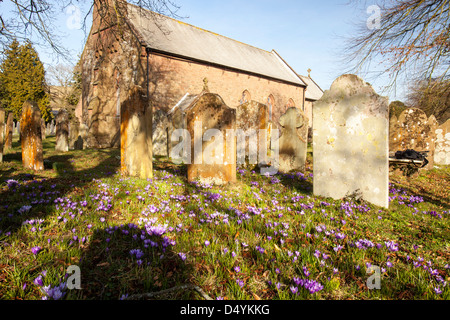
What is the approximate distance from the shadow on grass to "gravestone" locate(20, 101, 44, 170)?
19.4 ft

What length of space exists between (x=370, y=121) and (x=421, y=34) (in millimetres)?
7873

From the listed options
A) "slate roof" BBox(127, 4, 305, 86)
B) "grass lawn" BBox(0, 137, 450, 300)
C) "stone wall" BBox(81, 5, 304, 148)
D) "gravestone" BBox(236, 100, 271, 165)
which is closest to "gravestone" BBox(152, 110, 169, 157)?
"stone wall" BBox(81, 5, 304, 148)

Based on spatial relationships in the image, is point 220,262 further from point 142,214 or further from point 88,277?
point 142,214

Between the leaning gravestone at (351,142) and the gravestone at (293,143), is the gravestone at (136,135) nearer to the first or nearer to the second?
the leaning gravestone at (351,142)

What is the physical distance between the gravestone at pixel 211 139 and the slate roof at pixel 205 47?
37.8 feet

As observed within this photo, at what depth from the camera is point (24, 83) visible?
31641 mm

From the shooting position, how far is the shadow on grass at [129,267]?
201 cm

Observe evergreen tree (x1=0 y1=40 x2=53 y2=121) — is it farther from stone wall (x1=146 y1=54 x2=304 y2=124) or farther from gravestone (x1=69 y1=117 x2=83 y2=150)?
stone wall (x1=146 y1=54 x2=304 y2=124)

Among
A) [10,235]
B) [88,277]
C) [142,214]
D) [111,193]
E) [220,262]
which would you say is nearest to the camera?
[88,277]

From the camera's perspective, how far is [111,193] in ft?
14.7

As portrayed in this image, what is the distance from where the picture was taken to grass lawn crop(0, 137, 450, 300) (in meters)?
2.08

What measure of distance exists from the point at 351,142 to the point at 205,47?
845 inches

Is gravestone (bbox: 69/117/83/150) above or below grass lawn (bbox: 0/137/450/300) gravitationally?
above
